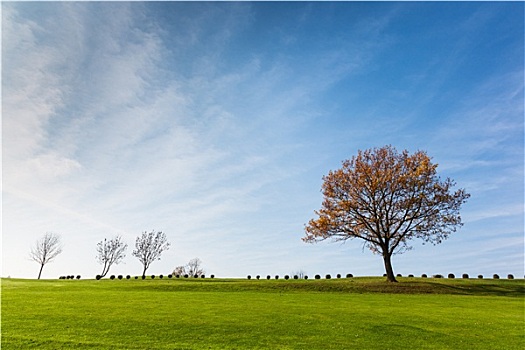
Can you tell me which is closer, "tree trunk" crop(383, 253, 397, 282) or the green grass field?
the green grass field

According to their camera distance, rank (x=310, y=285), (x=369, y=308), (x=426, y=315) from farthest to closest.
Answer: (x=310, y=285), (x=369, y=308), (x=426, y=315)

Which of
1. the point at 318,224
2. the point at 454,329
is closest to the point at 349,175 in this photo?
the point at 318,224

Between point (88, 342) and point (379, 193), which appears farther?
point (379, 193)

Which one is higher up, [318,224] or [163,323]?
[318,224]

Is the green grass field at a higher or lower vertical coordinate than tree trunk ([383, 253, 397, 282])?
lower

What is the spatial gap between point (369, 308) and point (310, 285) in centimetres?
1827

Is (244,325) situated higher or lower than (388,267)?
lower

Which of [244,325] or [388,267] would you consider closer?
[244,325]

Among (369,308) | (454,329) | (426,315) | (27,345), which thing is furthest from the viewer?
(369,308)

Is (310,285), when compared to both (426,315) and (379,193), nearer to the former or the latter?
(379,193)

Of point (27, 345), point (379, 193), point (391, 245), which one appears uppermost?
point (379, 193)

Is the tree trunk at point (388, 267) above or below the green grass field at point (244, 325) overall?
above

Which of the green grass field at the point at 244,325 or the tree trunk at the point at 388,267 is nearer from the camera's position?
the green grass field at the point at 244,325

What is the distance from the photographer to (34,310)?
20.6 metres
